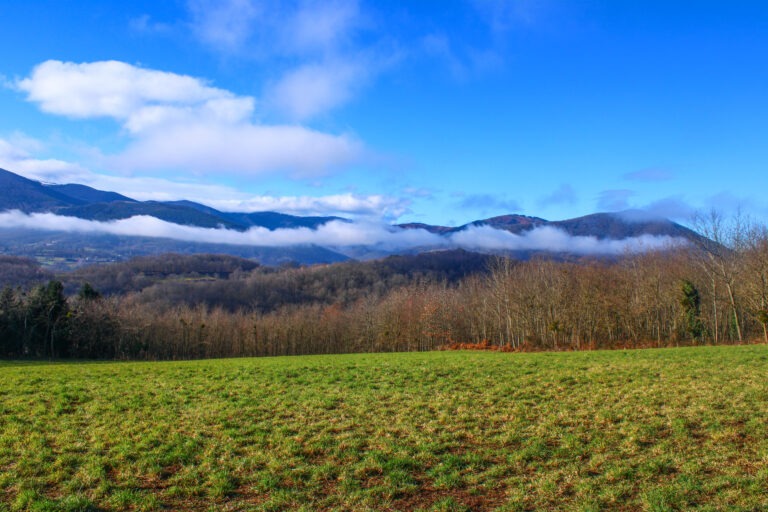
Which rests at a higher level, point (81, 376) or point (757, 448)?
point (757, 448)

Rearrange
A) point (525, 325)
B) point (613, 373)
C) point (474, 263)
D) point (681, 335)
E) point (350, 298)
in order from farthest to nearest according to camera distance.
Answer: point (474, 263) → point (350, 298) → point (525, 325) → point (681, 335) → point (613, 373)

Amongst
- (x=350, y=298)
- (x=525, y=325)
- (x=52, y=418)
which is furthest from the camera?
(x=350, y=298)

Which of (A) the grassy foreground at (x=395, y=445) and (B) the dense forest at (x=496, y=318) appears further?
(B) the dense forest at (x=496, y=318)

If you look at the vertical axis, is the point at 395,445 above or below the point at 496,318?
above

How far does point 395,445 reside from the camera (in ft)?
31.5

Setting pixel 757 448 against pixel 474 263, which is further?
pixel 474 263

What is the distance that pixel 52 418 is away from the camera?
38.5 ft

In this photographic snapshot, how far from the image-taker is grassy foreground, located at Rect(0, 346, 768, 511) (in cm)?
727

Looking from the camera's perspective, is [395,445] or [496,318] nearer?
[395,445]

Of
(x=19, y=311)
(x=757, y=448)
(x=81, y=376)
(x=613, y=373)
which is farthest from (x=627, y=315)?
(x=19, y=311)

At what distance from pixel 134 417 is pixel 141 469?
387 centimetres

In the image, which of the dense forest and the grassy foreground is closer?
the grassy foreground

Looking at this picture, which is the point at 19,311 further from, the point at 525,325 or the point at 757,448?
the point at 757,448

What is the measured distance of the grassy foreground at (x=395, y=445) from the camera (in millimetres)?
7270
